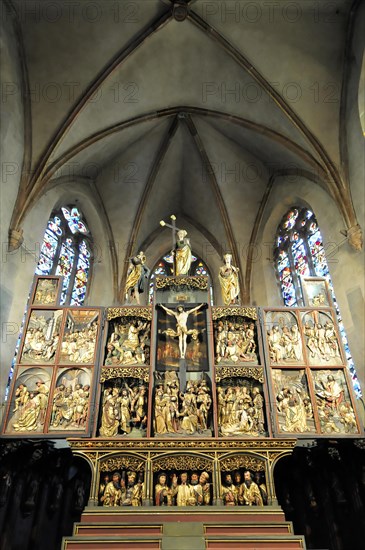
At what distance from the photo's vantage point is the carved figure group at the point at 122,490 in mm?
7973

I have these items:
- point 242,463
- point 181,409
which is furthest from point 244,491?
point 181,409

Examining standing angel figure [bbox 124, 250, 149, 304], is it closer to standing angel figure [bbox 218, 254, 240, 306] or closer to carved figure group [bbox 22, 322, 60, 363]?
standing angel figure [bbox 218, 254, 240, 306]

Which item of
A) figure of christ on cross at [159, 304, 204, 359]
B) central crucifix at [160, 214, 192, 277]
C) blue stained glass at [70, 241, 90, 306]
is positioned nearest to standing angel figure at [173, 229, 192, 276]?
central crucifix at [160, 214, 192, 277]

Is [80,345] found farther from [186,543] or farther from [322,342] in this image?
[322,342]

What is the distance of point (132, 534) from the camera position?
23.9ft

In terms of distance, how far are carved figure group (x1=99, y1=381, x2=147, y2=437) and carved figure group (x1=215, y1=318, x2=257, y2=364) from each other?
1722 millimetres

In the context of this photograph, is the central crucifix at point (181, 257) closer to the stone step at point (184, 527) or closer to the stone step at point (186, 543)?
the stone step at point (184, 527)

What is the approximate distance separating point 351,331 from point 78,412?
6.87 m

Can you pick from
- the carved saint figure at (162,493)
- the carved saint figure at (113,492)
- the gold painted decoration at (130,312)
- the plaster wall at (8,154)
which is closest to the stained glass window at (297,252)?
the gold painted decoration at (130,312)

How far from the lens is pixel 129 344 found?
9.77m

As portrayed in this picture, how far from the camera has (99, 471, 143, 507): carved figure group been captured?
797 centimetres

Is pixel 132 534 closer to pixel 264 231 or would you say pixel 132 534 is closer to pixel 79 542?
pixel 79 542

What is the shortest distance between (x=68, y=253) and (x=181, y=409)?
863 cm

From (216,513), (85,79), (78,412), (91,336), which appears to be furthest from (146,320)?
(85,79)
